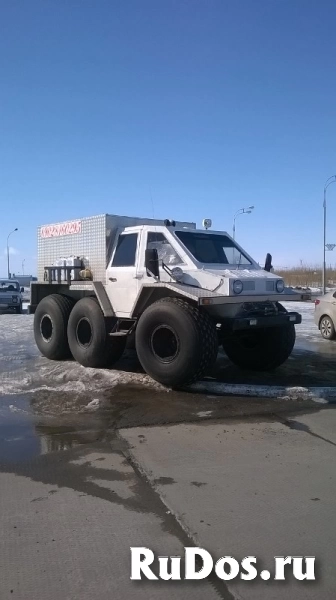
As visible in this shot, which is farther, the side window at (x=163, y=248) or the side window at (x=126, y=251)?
the side window at (x=126, y=251)

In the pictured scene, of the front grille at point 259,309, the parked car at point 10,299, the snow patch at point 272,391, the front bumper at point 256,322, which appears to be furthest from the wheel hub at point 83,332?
the parked car at point 10,299

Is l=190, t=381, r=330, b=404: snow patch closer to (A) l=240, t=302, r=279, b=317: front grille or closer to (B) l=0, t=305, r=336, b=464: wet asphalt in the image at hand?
(B) l=0, t=305, r=336, b=464: wet asphalt

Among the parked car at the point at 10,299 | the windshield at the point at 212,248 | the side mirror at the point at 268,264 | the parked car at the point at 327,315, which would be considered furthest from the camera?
the parked car at the point at 10,299

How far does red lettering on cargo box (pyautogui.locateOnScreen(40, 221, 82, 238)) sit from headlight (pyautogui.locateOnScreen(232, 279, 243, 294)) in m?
3.91

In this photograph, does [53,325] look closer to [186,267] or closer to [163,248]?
[163,248]

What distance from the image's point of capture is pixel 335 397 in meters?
7.70

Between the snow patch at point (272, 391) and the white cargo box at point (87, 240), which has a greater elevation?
the white cargo box at point (87, 240)

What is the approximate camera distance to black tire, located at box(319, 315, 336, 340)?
13766 millimetres

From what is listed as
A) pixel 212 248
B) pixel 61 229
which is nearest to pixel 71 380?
pixel 212 248

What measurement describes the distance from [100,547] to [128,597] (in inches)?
Answer: 20.9

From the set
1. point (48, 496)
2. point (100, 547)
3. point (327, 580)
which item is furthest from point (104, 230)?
point (327, 580)

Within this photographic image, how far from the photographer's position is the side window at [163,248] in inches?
340

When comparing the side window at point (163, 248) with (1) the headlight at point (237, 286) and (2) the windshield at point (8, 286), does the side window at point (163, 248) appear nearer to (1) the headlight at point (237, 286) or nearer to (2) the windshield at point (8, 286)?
(1) the headlight at point (237, 286)

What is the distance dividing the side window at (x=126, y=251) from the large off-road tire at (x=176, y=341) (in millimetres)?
1345
